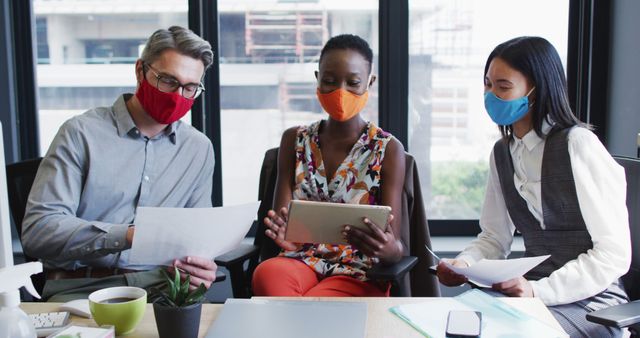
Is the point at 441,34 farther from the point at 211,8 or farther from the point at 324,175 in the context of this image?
the point at 324,175

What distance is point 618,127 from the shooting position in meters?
2.74

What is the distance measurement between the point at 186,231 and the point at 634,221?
4.03ft

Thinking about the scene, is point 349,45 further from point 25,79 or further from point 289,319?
point 25,79

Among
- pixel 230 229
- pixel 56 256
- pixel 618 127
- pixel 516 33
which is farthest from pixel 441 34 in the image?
pixel 56 256

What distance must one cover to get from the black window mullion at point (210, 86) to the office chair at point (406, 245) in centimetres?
95

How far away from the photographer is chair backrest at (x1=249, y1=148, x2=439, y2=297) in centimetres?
204

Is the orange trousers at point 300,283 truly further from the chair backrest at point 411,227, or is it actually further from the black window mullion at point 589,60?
the black window mullion at point 589,60

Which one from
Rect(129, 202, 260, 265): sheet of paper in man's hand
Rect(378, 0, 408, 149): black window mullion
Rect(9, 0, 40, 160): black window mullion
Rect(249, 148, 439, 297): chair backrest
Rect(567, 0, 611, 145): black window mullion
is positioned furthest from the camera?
Rect(9, 0, 40, 160): black window mullion

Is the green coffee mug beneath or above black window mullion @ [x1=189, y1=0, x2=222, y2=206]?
beneath

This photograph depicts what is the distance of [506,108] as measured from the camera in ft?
6.05

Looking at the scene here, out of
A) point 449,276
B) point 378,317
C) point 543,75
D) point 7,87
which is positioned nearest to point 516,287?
point 449,276

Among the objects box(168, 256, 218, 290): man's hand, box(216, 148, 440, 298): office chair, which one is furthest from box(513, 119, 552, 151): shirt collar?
box(168, 256, 218, 290): man's hand

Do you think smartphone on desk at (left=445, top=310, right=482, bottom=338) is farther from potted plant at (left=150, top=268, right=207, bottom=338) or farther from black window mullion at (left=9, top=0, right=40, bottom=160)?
black window mullion at (left=9, top=0, right=40, bottom=160)

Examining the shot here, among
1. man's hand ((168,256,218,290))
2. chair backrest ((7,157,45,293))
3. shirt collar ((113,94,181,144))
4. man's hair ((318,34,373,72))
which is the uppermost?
man's hair ((318,34,373,72))
